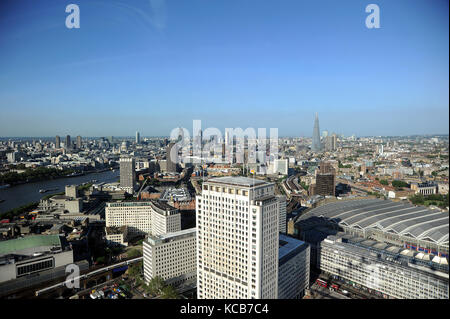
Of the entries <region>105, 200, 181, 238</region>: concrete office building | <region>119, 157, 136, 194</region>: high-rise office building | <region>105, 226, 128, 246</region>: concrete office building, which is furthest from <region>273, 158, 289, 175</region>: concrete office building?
<region>105, 226, 128, 246</region>: concrete office building

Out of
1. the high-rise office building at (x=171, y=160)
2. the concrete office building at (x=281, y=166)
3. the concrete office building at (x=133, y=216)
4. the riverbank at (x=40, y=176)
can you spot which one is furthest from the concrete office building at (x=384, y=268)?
the riverbank at (x=40, y=176)

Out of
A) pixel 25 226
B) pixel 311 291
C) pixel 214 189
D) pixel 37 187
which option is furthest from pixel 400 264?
pixel 37 187

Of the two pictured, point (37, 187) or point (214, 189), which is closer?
point (214, 189)

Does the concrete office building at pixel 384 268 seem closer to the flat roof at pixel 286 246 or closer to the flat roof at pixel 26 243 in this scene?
the flat roof at pixel 286 246

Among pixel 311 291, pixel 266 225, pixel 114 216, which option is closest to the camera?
pixel 266 225

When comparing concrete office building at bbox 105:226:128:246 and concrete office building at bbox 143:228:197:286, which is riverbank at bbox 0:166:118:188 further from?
concrete office building at bbox 143:228:197:286

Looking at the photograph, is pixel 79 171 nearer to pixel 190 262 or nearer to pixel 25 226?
pixel 25 226

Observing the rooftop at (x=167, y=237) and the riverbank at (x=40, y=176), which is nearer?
the rooftop at (x=167, y=237)
